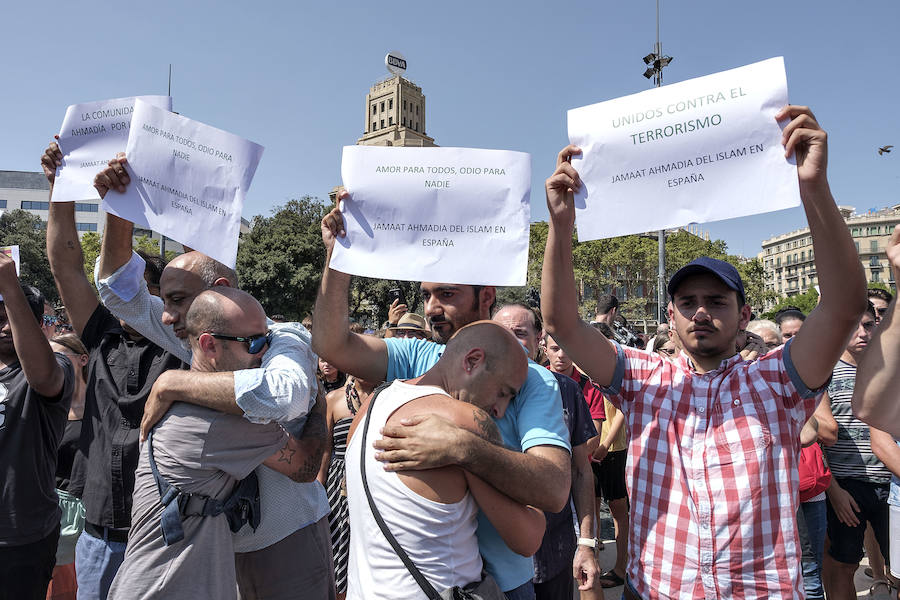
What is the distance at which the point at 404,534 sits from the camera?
1.49m

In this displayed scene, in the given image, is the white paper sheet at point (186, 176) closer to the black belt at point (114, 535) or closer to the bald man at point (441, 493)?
the bald man at point (441, 493)

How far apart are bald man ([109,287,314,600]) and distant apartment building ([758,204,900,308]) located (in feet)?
335

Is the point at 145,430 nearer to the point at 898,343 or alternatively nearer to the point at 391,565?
the point at 391,565

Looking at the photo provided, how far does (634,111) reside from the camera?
6.71 ft

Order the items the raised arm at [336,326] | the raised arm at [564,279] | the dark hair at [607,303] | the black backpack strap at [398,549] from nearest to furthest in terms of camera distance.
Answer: the black backpack strap at [398,549] < the raised arm at [564,279] < the raised arm at [336,326] < the dark hair at [607,303]

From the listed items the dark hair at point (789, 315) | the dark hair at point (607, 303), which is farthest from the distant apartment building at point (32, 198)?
the dark hair at point (789, 315)

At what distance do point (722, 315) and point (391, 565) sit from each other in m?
1.48

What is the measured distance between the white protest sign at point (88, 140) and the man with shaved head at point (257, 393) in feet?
1.23

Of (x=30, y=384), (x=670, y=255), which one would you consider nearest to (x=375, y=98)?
(x=670, y=255)

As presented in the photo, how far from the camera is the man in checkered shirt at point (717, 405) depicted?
68.2 inches

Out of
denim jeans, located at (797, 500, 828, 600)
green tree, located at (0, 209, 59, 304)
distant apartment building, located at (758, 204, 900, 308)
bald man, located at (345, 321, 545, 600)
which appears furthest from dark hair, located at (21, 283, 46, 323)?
distant apartment building, located at (758, 204, 900, 308)

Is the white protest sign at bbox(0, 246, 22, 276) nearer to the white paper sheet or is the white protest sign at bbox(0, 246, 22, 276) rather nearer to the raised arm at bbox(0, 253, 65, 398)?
the raised arm at bbox(0, 253, 65, 398)

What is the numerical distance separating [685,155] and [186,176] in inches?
81.3

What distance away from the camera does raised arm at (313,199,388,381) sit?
231 centimetres
